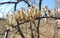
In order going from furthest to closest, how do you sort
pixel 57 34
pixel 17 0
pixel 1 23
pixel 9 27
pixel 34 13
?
pixel 57 34 → pixel 1 23 → pixel 17 0 → pixel 9 27 → pixel 34 13

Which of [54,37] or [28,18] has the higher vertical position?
[28,18]

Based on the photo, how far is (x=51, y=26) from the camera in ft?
29.1

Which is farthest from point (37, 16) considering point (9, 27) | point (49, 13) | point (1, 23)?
point (1, 23)

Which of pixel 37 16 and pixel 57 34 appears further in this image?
pixel 57 34

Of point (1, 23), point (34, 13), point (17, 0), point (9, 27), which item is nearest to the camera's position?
point (34, 13)

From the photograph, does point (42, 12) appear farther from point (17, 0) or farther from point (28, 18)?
point (17, 0)

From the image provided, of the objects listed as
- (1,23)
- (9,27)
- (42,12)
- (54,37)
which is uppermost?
(42,12)

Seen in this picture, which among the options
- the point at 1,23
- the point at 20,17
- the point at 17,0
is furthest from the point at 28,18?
the point at 1,23

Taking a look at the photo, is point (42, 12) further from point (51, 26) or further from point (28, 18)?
point (51, 26)

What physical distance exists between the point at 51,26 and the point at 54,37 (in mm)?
504

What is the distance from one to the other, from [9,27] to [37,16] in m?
0.41

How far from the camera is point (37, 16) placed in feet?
8.20

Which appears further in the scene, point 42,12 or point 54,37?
point 54,37

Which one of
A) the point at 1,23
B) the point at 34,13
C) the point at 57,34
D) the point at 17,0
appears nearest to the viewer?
the point at 34,13
